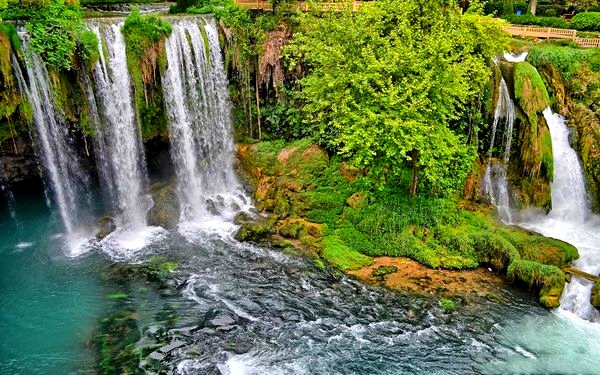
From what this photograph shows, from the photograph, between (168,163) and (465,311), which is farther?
(168,163)

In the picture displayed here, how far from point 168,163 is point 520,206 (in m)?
18.3

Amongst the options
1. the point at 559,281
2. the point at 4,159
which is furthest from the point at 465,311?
the point at 4,159

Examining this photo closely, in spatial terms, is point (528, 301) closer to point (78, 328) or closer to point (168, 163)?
point (78, 328)

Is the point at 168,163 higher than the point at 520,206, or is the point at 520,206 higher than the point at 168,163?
the point at 168,163

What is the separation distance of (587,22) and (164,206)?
26830mm

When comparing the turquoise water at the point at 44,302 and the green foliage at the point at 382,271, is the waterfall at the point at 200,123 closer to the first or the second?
the turquoise water at the point at 44,302

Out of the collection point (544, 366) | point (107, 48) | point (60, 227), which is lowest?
point (544, 366)

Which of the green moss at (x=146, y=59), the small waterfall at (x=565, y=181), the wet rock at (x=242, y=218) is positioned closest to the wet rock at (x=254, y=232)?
the wet rock at (x=242, y=218)

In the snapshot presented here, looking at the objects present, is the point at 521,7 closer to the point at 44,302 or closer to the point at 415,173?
the point at 415,173

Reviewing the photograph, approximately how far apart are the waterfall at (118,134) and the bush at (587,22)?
26.3 meters

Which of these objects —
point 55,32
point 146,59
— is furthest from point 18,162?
point 146,59

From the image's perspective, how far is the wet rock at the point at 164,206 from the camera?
23.6m

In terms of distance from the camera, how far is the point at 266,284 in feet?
61.5

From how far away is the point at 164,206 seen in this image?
952 inches
